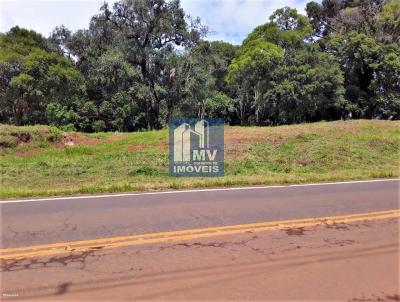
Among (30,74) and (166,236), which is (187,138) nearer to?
(30,74)

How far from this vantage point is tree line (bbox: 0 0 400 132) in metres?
30.9

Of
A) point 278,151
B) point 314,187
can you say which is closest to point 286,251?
point 314,187

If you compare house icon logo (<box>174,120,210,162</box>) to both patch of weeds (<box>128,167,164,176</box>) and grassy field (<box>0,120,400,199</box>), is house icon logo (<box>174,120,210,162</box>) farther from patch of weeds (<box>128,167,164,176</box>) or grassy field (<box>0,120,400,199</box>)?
patch of weeds (<box>128,167,164,176</box>)

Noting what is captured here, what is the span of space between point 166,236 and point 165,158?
10.6 meters

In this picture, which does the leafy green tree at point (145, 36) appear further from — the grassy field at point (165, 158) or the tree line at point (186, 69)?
the grassy field at point (165, 158)

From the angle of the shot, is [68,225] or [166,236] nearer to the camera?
[166,236]

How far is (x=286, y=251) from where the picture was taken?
17.8ft

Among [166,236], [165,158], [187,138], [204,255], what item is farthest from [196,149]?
[204,255]

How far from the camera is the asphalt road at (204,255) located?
166 inches

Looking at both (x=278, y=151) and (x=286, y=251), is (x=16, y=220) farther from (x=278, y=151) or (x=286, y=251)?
(x=278, y=151)

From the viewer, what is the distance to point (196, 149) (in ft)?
60.0

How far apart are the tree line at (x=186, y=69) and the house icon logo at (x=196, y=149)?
32.0 ft

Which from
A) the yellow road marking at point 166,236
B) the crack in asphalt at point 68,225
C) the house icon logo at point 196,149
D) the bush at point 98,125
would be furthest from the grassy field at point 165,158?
the bush at point 98,125

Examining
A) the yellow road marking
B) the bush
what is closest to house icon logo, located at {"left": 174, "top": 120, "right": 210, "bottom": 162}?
the yellow road marking
